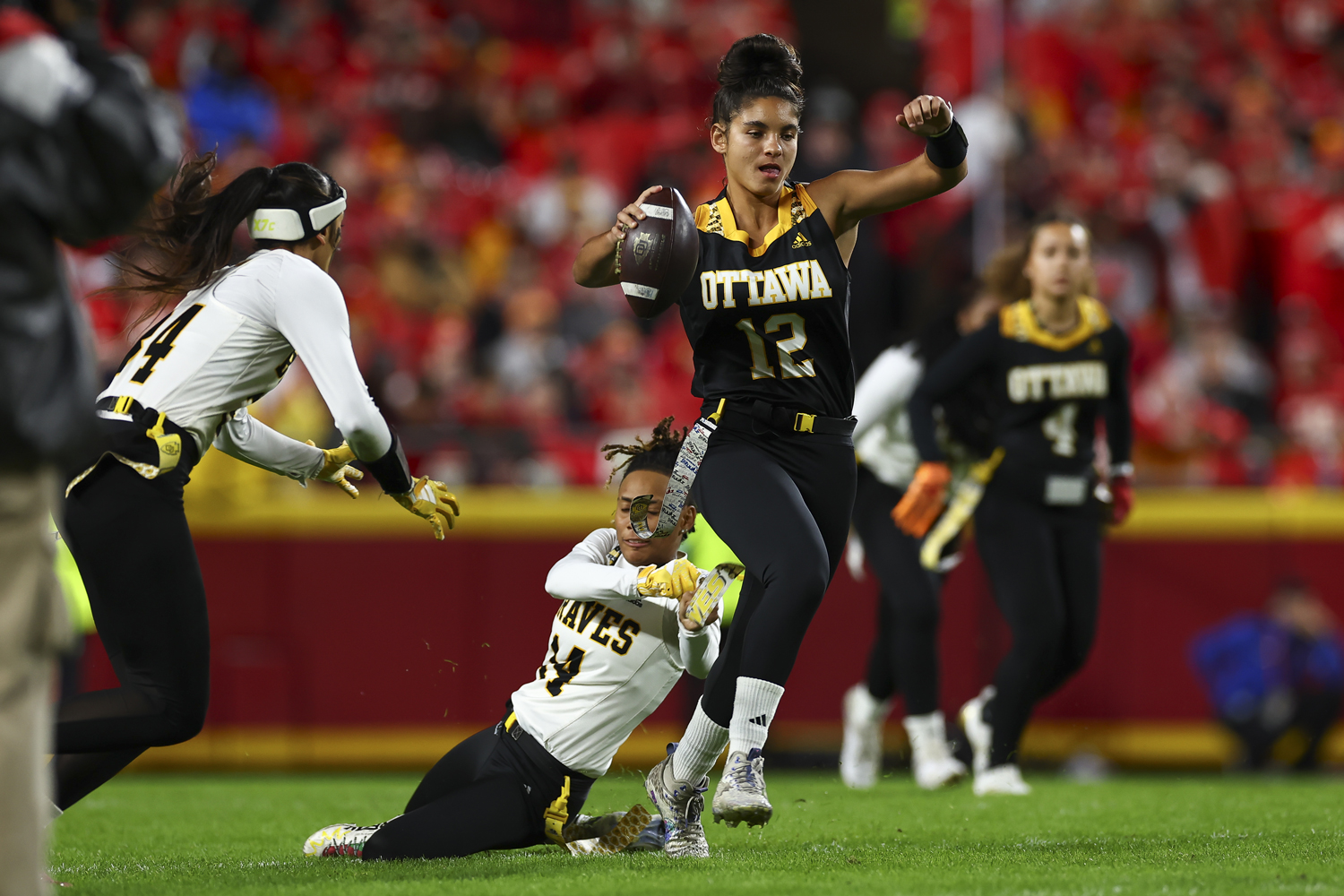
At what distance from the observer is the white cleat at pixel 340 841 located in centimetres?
436

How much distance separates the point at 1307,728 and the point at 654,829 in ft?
19.3

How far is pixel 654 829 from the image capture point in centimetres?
452

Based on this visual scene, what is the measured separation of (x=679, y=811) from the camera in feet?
14.3

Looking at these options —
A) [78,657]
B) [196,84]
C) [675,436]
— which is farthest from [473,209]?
[675,436]

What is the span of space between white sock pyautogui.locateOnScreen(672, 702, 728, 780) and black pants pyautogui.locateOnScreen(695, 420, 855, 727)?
0.10 feet

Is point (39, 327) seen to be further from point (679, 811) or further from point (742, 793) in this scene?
point (679, 811)

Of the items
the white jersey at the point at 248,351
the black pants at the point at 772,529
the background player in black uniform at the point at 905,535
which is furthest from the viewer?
the background player in black uniform at the point at 905,535

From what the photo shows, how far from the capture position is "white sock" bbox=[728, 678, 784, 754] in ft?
13.2

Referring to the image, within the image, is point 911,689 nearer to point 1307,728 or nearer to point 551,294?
point 1307,728

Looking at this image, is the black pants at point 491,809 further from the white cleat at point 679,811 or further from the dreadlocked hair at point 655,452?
the dreadlocked hair at point 655,452

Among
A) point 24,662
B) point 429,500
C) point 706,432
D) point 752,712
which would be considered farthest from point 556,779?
point 24,662

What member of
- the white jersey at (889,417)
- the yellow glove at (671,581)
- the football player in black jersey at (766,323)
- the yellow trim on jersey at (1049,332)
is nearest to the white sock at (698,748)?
the football player in black jersey at (766,323)

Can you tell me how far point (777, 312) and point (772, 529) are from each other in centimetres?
65

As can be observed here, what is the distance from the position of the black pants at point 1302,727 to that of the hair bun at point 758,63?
241 inches
